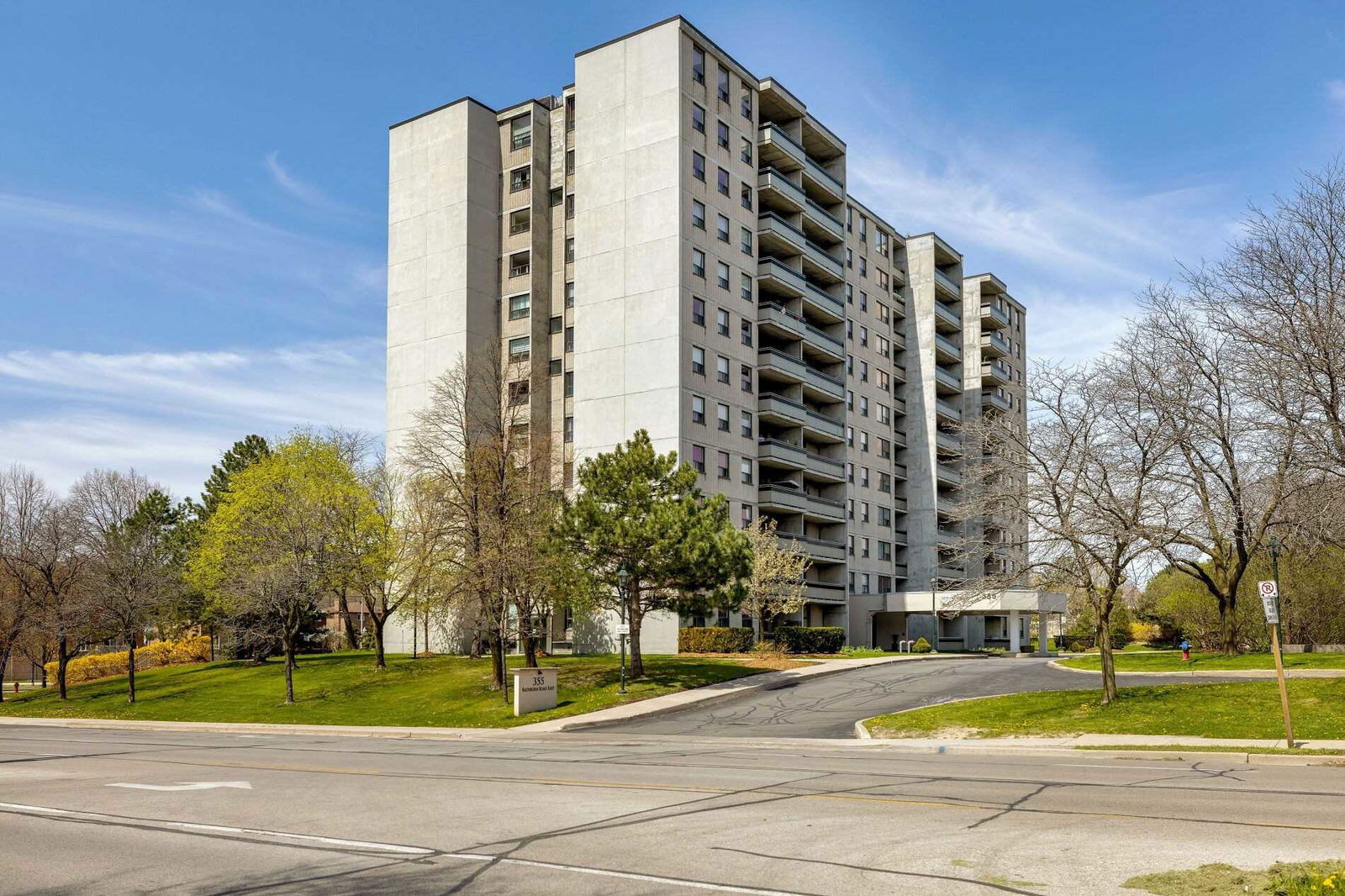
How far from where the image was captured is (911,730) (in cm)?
2573

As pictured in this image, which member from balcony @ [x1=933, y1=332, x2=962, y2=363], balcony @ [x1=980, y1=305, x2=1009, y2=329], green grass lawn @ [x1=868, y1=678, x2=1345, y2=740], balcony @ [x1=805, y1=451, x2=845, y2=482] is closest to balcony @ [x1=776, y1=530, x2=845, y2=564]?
balcony @ [x1=805, y1=451, x2=845, y2=482]

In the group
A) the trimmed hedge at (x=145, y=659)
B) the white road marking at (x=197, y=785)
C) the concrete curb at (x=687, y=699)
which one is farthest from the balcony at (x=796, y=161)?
the white road marking at (x=197, y=785)

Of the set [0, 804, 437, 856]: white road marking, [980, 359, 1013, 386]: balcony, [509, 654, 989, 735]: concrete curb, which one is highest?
[980, 359, 1013, 386]: balcony

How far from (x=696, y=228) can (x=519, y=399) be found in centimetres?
2014

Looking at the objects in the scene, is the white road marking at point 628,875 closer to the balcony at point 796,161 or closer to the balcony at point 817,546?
the balcony at point 817,546

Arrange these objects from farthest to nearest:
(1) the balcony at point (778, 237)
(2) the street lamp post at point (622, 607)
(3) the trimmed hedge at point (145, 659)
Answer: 1. (3) the trimmed hedge at point (145, 659)
2. (1) the balcony at point (778, 237)
3. (2) the street lamp post at point (622, 607)

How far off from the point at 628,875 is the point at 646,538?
92.7 ft

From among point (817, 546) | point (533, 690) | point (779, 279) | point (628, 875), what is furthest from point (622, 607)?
point (779, 279)

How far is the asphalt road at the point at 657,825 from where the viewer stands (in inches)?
375

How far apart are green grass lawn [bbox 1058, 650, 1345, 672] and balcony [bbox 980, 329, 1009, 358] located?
5364cm

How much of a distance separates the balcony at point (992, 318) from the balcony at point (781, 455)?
35.2 m

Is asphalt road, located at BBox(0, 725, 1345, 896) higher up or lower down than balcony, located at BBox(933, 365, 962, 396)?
lower down

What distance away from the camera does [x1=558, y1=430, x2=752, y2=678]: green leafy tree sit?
1491 inches

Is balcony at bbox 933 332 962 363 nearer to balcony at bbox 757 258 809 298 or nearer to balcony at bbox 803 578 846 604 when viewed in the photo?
balcony at bbox 757 258 809 298
